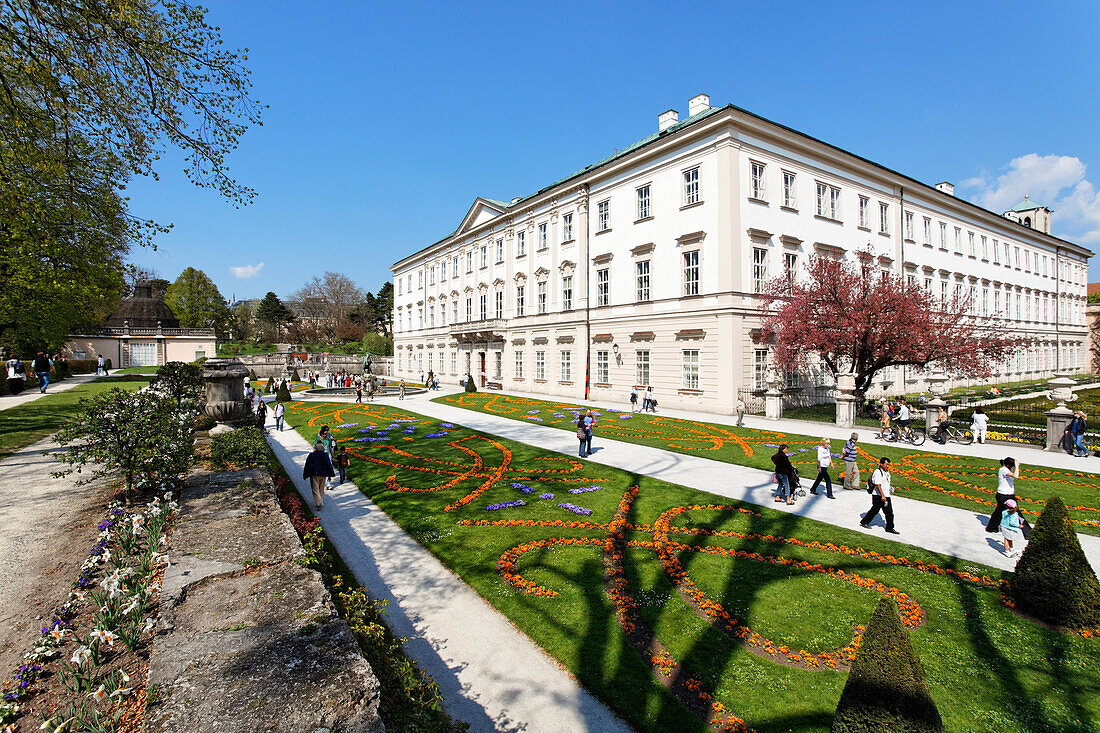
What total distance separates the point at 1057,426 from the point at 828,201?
18488 mm

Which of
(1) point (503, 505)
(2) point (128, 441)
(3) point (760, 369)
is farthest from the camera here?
(3) point (760, 369)

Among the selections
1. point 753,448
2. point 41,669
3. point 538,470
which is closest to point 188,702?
point 41,669

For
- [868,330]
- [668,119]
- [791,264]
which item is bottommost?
[868,330]

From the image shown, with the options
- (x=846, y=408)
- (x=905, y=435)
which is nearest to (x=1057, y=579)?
(x=905, y=435)

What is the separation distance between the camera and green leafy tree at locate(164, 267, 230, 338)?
3106 inches

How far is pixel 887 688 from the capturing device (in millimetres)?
3506

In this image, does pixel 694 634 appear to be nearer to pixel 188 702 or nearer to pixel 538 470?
pixel 188 702

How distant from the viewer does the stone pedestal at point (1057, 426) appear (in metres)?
17.0

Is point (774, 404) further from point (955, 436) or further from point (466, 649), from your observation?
point (466, 649)

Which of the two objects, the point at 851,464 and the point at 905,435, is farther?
the point at 905,435

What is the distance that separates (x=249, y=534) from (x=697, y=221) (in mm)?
26340

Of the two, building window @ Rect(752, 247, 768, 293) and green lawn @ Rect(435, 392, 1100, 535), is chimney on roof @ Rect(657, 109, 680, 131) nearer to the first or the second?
building window @ Rect(752, 247, 768, 293)

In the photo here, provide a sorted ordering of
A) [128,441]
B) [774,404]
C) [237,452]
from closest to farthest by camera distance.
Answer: [128,441], [237,452], [774,404]

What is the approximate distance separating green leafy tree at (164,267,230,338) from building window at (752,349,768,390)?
85065mm
